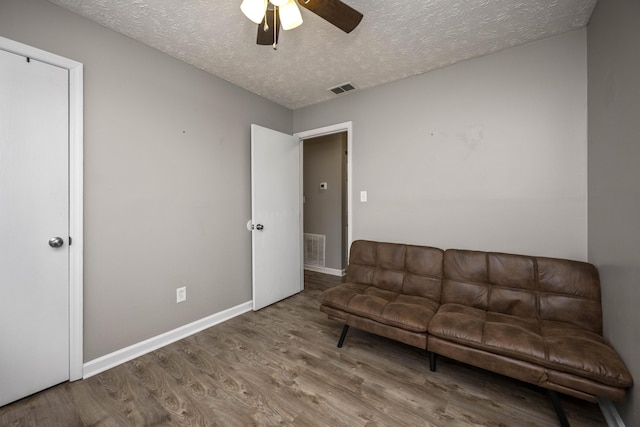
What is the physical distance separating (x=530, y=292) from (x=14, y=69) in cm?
364

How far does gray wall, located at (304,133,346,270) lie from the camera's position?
4.28 meters

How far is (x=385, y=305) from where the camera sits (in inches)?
76.5

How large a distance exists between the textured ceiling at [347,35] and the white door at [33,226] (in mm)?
643

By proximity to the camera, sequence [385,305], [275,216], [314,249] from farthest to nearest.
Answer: [314,249], [275,216], [385,305]

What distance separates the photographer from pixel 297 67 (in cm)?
240

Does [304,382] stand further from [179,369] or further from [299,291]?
[299,291]

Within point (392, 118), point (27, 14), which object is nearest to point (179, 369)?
point (27, 14)

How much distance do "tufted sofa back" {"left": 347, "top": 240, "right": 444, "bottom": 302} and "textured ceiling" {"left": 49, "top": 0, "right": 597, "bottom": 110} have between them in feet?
5.60

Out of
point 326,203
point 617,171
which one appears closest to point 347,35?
point 617,171

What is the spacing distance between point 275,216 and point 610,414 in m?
2.93

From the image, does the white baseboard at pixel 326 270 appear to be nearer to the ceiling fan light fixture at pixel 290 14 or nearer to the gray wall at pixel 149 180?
the gray wall at pixel 149 180

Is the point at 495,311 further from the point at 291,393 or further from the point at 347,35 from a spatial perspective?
the point at 347,35

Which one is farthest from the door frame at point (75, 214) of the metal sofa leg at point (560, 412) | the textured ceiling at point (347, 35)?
the metal sofa leg at point (560, 412)

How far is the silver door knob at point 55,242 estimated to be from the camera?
5.38 feet
